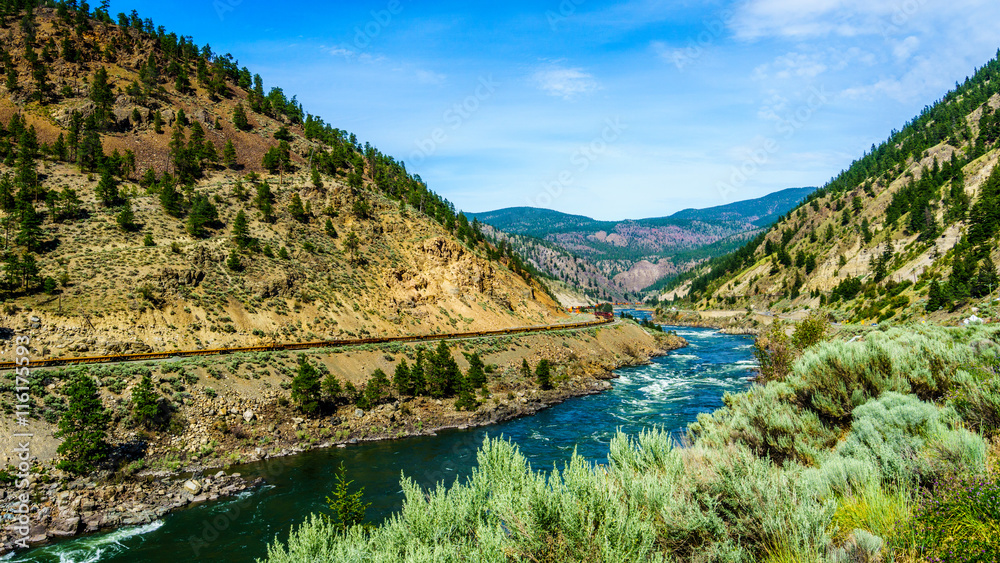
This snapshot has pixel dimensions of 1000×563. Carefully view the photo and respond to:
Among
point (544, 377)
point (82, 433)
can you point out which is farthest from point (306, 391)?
point (544, 377)

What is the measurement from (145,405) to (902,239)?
418ft

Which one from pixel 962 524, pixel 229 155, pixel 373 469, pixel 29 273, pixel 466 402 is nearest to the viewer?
pixel 962 524

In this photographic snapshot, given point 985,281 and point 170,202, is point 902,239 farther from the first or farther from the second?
point 170,202

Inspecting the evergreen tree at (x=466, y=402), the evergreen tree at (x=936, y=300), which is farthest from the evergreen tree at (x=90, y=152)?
the evergreen tree at (x=936, y=300)

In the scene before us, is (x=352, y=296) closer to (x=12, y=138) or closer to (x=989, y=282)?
(x=12, y=138)

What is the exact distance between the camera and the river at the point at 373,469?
17.7 m

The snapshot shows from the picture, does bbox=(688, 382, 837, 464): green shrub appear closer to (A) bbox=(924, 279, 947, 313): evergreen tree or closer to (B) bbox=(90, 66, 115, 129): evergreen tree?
(A) bbox=(924, 279, 947, 313): evergreen tree

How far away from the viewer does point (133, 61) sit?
82125mm

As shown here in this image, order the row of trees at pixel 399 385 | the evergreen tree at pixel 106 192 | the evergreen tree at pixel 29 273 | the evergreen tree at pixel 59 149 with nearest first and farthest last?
the row of trees at pixel 399 385 < the evergreen tree at pixel 29 273 < the evergreen tree at pixel 106 192 < the evergreen tree at pixel 59 149

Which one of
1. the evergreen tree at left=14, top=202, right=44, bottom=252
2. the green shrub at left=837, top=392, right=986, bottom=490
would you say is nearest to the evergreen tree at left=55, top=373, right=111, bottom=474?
the evergreen tree at left=14, top=202, right=44, bottom=252

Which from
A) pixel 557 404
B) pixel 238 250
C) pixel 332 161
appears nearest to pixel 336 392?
pixel 557 404

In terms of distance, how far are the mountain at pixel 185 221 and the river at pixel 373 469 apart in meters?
20.3

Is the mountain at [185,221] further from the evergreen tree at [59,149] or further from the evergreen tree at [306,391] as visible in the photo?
the evergreen tree at [306,391]

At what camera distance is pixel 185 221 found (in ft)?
168
